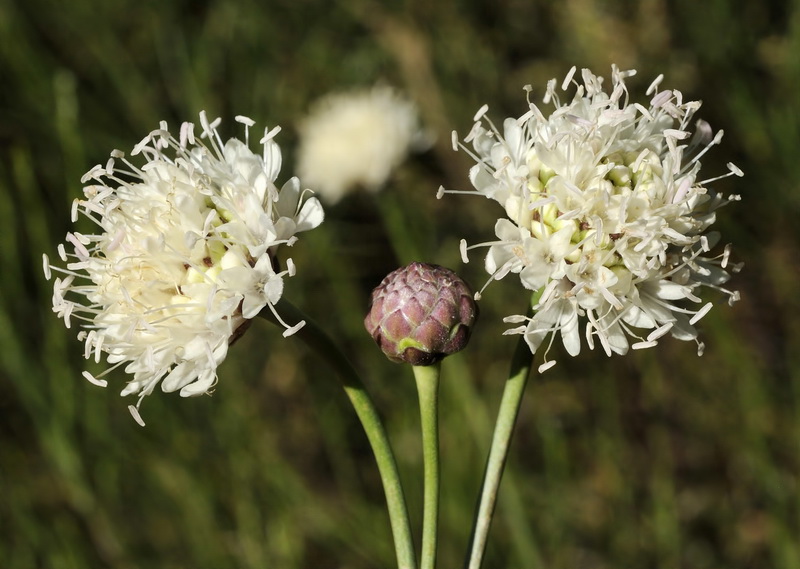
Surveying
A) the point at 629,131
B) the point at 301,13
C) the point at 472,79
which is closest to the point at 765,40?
the point at 472,79

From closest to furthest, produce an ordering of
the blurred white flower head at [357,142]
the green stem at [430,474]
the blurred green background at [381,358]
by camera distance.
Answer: the green stem at [430,474] → the blurred green background at [381,358] → the blurred white flower head at [357,142]

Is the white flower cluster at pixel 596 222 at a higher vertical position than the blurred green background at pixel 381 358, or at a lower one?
higher

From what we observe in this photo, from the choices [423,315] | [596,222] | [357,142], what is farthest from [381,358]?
[596,222]

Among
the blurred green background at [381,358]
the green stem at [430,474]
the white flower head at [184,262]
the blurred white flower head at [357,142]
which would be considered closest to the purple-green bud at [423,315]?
the green stem at [430,474]

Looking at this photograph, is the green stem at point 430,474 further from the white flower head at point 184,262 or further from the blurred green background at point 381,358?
the blurred green background at point 381,358

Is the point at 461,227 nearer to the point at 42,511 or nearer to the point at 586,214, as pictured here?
the point at 42,511

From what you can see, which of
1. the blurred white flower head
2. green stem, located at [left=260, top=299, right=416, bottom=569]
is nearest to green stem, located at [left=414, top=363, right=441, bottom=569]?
green stem, located at [left=260, top=299, right=416, bottom=569]
